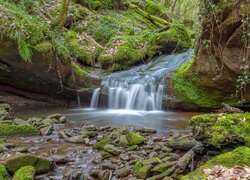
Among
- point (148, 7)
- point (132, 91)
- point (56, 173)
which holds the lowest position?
point (56, 173)

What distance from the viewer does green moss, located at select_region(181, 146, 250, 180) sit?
309 cm

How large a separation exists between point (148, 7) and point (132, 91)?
1038 cm

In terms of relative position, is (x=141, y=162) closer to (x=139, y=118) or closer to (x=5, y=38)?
(x=139, y=118)

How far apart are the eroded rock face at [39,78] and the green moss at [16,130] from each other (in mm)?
3176

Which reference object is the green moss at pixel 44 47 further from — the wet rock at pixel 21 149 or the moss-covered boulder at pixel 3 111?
the wet rock at pixel 21 149

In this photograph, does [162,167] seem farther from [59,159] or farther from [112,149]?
[59,159]

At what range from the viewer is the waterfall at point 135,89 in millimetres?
9055

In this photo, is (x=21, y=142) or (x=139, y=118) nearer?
(x=21, y=142)

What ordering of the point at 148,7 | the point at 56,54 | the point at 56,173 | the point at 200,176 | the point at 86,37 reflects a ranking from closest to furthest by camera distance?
the point at 200,176 < the point at 56,173 < the point at 56,54 < the point at 86,37 < the point at 148,7

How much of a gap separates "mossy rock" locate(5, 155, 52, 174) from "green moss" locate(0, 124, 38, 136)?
6.42ft

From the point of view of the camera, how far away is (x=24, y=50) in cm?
808

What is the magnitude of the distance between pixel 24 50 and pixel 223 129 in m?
6.38

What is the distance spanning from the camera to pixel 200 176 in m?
3.08

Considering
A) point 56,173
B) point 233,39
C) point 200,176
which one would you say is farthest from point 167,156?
point 233,39
